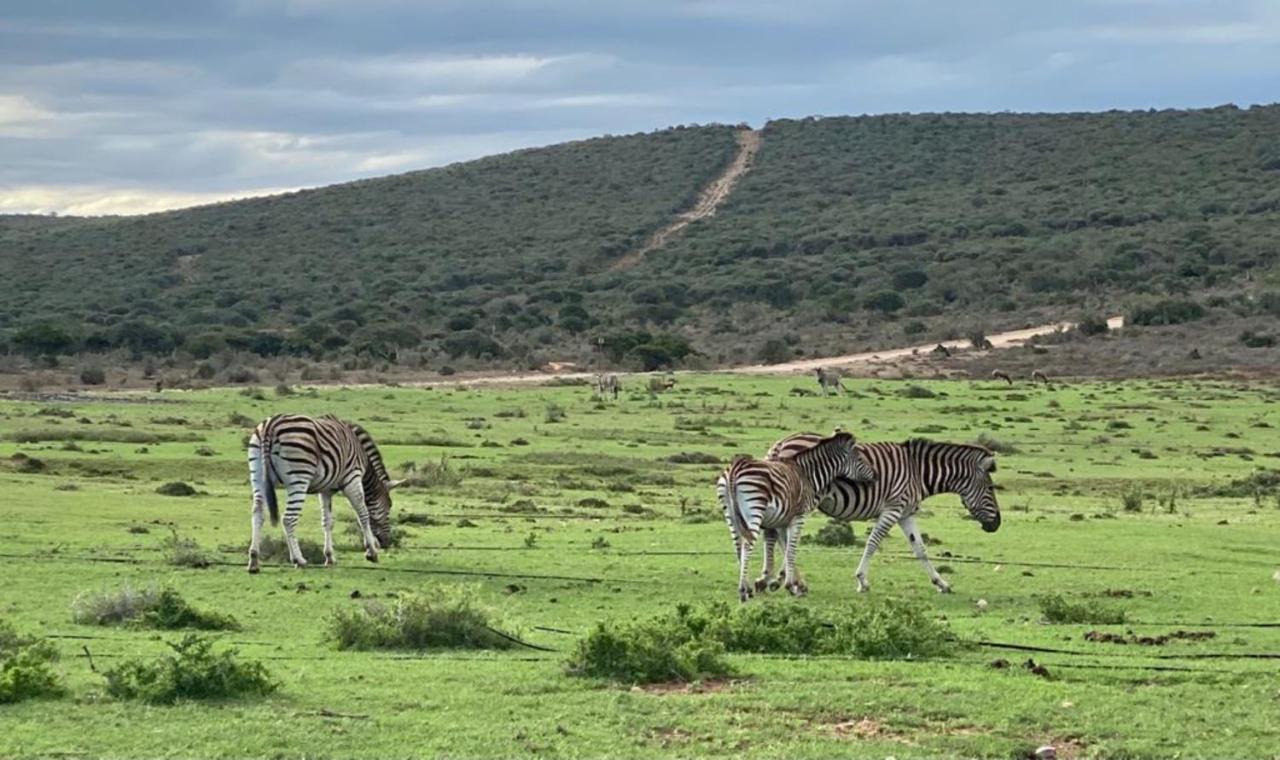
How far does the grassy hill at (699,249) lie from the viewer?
7819 cm

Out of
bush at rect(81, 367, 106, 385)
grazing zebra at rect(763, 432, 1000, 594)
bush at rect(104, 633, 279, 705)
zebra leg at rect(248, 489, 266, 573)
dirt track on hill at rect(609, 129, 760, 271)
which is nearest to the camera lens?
bush at rect(104, 633, 279, 705)

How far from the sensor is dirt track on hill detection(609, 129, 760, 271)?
11075cm

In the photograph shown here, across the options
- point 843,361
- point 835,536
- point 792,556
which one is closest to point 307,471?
A: point 792,556

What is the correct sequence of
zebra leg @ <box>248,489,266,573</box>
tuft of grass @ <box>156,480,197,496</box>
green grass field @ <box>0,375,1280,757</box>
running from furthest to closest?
1. tuft of grass @ <box>156,480,197,496</box>
2. zebra leg @ <box>248,489,266,573</box>
3. green grass field @ <box>0,375,1280,757</box>

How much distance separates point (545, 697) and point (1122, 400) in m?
41.5

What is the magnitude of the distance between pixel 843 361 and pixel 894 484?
162 feet

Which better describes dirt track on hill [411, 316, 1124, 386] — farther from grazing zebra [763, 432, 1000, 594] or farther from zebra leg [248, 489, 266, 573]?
grazing zebra [763, 432, 1000, 594]

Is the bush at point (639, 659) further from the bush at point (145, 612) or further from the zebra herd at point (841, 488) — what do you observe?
the zebra herd at point (841, 488)

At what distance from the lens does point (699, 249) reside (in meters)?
107

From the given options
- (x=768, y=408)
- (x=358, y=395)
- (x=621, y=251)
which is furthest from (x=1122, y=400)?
(x=621, y=251)

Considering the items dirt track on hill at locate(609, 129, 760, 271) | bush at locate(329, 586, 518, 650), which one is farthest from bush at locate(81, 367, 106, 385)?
dirt track on hill at locate(609, 129, 760, 271)

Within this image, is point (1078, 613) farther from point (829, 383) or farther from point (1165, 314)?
point (1165, 314)

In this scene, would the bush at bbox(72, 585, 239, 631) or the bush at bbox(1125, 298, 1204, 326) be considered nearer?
the bush at bbox(72, 585, 239, 631)

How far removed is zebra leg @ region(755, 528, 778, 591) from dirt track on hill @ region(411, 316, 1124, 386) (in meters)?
40.9
